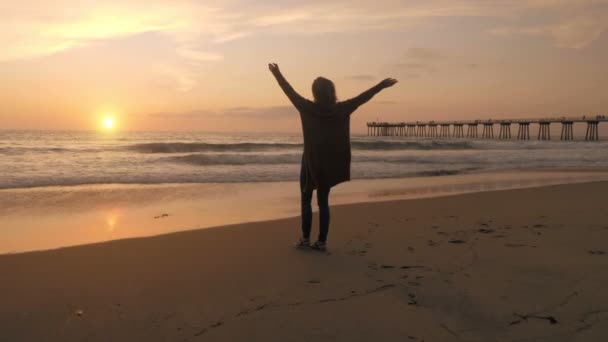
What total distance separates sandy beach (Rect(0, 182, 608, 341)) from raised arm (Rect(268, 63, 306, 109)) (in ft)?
4.41

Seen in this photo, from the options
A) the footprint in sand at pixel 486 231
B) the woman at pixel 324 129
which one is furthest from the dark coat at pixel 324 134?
the footprint in sand at pixel 486 231

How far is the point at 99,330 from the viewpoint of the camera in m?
2.54

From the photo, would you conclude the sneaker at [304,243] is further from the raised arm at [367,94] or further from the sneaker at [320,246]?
the raised arm at [367,94]

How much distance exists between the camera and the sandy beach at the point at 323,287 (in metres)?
2.51

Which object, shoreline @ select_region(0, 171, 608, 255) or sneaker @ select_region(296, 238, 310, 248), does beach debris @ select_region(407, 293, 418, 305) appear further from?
shoreline @ select_region(0, 171, 608, 255)

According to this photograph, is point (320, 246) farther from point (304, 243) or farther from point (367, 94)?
point (367, 94)

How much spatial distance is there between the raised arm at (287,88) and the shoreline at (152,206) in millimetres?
2374

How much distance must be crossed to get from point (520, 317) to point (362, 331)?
0.92 m

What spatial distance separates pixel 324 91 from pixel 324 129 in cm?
33

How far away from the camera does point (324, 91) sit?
397 cm

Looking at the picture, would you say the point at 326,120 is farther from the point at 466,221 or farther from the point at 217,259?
the point at 466,221

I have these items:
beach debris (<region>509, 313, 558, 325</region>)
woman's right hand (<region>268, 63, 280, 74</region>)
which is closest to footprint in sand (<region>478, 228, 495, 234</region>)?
beach debris (<region>509, 313, 558, 325</region>)

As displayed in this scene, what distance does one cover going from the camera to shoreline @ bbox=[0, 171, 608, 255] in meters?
5.42

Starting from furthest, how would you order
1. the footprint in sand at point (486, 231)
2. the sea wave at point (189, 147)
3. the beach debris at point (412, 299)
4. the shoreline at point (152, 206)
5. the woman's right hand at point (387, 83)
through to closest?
the sea wave at point (189, 147)
the shoreline at point (152, 206)
the footprint in sand at point (486, 231)
the woman's right hand at point (387, 83)
the beach debris at point (412, 299)
